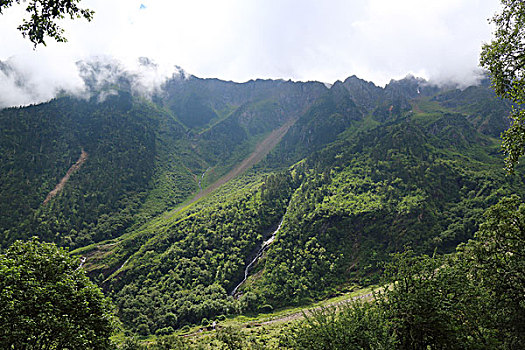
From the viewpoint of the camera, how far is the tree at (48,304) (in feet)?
53.7

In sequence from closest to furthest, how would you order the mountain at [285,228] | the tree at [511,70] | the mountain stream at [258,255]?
the tree at [511,70] → the mountain at [285,228] → the mountain stream at [258,255]

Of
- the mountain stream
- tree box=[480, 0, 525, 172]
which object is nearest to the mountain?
the mountain stream

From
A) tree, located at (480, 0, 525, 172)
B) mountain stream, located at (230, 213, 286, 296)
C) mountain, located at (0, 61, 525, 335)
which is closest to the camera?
tree, located at (480, 0, 525, 172)

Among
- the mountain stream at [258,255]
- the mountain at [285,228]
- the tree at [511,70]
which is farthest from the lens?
the mountain stream at [258,255]

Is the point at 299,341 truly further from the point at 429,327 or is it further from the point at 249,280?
the point at 249,280

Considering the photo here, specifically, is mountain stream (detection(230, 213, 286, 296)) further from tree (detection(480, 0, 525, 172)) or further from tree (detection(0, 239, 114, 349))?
tree (detection(480, 0, 525, 172))

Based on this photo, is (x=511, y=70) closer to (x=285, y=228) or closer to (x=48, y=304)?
(x=48, y=304)

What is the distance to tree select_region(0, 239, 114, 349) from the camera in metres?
16.4

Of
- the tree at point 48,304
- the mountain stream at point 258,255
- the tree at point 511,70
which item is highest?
the tree at point 511,70

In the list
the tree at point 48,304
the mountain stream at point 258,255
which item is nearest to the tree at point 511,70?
the tree at point 48,304

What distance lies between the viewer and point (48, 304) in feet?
59.5

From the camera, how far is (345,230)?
4884 inches

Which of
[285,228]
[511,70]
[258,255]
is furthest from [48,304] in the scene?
[285,228]

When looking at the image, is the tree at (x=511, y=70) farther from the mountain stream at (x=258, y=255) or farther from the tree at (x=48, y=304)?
the mountain stream at (x=258, y=255)
